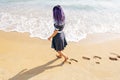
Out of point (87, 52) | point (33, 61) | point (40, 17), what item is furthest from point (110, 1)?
point (33, 61)

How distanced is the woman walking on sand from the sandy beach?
25 centimetres

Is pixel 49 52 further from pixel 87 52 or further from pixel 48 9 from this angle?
pixel 48 9

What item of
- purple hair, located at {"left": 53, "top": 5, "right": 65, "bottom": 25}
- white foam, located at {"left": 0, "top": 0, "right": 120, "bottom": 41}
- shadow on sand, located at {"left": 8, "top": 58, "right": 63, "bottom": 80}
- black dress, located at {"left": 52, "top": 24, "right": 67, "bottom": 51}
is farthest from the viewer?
white foam, located at {"left": 0, "top": 0, "right": 120, "bottom": 41}

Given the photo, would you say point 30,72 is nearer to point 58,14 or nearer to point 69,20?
point 58,14

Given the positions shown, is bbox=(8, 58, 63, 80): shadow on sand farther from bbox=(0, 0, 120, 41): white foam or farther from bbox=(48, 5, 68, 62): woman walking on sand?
bbox=(0, 0, 120, 41): white foam

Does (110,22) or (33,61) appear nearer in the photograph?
(33,61)

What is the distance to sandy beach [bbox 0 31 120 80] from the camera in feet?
20.1

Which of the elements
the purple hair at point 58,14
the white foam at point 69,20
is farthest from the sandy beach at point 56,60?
the purple hair at point 58,14

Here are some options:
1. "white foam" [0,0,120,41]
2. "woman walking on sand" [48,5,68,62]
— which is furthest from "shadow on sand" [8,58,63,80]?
"white foam" [0,0,120,41]

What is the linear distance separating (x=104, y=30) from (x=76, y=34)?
91 centimetres

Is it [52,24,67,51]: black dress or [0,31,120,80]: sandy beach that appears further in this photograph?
[52,24,67,51]: black dress

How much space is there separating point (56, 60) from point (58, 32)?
24.7 inches

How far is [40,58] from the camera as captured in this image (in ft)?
23.1

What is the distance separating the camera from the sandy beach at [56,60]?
614 centimetres
